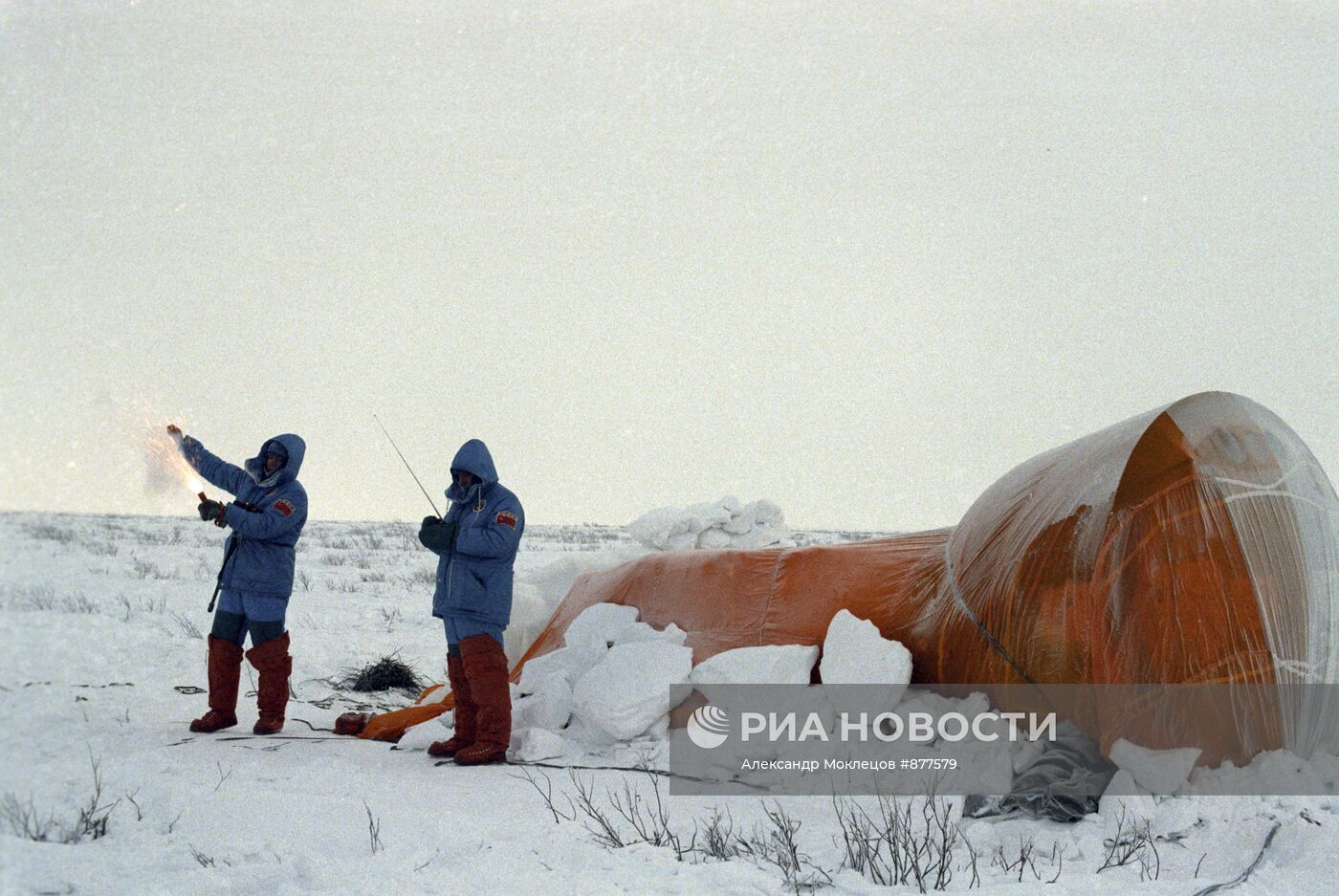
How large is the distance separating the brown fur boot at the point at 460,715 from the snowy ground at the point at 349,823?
21 cm

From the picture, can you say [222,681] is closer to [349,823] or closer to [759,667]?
[349,823]

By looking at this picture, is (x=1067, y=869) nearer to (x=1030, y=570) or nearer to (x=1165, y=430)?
(x=1030, y=570)

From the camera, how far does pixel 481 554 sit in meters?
5.25

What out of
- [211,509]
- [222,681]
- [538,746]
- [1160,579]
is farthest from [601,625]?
[1160,579]

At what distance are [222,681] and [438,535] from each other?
151cm

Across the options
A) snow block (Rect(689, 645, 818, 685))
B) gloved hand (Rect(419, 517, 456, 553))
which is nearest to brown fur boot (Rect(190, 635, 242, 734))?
gloved hand (Rect(419, 517, 456, 553))

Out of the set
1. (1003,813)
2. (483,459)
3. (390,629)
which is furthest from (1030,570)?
(390,629)

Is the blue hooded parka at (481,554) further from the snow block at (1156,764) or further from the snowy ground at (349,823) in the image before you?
the snow block at (1156,764)

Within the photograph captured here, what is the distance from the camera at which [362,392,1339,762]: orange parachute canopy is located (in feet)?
14.4

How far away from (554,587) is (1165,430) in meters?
4.72

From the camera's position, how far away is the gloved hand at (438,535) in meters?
5.26

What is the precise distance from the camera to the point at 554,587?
8.09 metres

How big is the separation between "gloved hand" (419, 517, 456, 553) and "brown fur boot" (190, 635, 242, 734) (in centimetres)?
136

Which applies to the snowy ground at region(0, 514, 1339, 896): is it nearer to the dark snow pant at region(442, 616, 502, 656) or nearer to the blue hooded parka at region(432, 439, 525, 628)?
the dark snow pant at region(442, 616, 502, 656)
